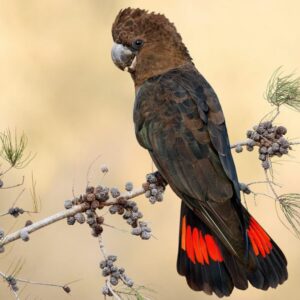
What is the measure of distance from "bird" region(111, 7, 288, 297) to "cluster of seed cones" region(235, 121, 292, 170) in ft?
1.09

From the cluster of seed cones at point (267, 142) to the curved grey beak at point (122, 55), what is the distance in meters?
1.28

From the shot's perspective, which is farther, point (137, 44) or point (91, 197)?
point (137, 44)

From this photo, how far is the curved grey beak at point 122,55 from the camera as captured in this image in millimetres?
4887

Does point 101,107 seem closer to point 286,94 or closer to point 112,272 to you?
point 286,94

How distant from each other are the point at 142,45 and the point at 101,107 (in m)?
1.80

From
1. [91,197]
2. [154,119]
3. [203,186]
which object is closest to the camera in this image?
[91,197]

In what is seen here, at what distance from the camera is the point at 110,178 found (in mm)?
6297

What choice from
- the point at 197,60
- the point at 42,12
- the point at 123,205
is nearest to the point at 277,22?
the point at 197,60

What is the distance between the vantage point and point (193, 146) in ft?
13.9

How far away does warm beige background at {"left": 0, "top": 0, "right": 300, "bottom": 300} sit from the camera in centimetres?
615

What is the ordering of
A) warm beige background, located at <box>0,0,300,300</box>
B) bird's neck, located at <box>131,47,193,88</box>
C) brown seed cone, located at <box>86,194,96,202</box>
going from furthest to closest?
warm beige background, located at <box>0,0,300,300</box> < bird's neck, located at <box>131,47,193,88</box> < brown seed cone, located at <box>86,194,96,202</box>

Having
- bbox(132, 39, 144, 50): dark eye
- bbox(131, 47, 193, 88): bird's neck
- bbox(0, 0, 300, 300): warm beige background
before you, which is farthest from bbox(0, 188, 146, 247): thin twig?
bbox(0, 0, 300, 300): warm beige background

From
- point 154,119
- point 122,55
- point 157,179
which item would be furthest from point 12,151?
point 122,55

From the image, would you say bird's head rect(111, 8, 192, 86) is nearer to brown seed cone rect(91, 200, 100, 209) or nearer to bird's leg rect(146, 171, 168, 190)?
bird's leg rect(146, 171, 168, 190)
